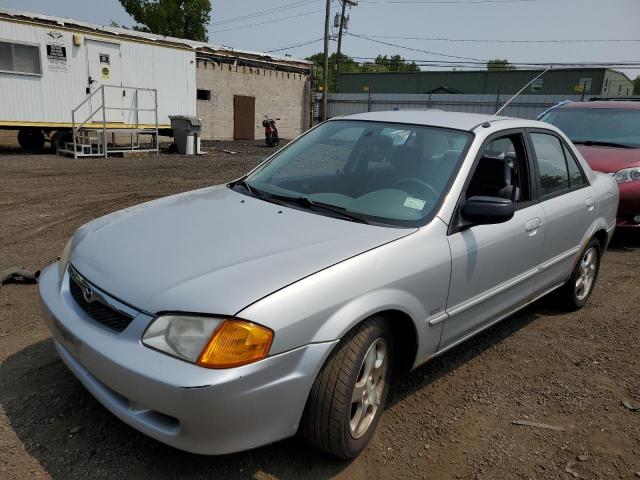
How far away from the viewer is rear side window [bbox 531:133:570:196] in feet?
12.4

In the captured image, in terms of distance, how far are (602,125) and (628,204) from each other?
151 centimetres

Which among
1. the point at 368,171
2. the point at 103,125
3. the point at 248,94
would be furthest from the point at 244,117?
the point at 368,171

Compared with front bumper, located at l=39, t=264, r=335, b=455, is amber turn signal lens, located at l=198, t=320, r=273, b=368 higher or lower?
higher

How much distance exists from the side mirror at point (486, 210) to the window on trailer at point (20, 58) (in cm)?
1426

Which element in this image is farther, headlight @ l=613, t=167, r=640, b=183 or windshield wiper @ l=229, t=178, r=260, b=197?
headlight @ l=613, t=167, r=640, b=183

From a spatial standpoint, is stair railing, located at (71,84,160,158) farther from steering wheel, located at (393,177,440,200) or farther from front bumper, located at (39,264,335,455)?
front bumper, located at (39,264,335,455)

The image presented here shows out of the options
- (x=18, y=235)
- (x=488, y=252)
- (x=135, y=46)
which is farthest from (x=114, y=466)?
(x=135, y=46)

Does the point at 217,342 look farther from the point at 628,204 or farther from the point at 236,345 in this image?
the point at 628,204

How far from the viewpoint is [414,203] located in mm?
2949

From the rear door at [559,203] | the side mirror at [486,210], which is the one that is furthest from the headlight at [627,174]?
the side mirror at [486,210]

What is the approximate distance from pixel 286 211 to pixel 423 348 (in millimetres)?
1064

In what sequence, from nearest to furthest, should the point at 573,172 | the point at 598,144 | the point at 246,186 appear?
the point at 246,186 → the point at 573,172 → the point at 598,144

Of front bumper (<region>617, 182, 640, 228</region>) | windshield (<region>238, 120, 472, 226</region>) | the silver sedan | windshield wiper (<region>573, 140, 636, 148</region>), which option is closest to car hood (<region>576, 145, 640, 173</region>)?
windshield wiper (<region>573, 140, 636, 148</region>)

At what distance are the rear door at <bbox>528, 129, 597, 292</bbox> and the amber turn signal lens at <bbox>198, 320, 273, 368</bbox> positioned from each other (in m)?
2.44
